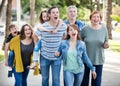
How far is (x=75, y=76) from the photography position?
288 inches

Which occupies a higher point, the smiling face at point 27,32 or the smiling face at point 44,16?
the smiling face at point 44,16

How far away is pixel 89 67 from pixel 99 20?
1.02 meters

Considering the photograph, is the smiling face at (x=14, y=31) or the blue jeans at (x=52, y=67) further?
the smiling face at (x=14, y=31)

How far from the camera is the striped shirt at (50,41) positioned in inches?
300

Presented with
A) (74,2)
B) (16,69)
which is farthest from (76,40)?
(74,2)

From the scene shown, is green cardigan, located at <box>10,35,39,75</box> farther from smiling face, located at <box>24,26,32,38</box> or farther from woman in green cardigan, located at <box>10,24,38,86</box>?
smiling face, located at <box>24,26,32,38</box>

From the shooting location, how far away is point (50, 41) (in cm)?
761

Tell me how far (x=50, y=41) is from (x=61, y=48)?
1.30 ft

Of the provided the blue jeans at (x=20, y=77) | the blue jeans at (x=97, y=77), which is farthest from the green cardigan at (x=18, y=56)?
the blue jeans at (x=97, y=77)

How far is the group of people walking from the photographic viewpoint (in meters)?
7.25

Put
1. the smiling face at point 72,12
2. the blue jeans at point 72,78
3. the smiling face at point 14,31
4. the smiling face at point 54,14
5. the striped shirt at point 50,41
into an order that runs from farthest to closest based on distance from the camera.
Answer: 1. the smiling face at point 14,31
2. the smiling face at point 72,12
3. the striped shirt at point 50,41
4. the smiling face at point 54,14
5. the blue jeans at point 72,78

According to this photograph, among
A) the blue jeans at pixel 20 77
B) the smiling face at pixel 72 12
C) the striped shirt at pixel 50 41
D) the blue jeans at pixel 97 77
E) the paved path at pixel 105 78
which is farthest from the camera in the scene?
the paved path at pixel 105 78

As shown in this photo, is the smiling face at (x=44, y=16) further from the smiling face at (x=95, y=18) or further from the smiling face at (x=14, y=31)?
the smiling face at (x=14, y=31)

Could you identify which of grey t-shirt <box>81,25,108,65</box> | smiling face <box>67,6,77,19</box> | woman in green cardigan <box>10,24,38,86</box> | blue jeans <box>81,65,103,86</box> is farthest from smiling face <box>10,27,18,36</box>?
blue jeans <box>81,65,103,86</box>
